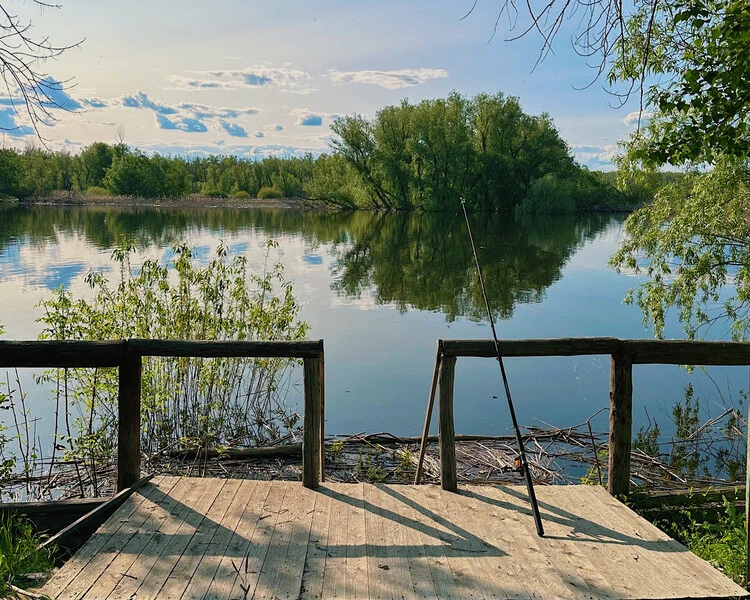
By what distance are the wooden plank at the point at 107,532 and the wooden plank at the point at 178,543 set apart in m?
0.23

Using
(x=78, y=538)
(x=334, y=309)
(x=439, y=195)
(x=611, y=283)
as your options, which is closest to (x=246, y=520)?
(x=78, y=538)

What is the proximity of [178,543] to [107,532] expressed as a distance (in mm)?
451

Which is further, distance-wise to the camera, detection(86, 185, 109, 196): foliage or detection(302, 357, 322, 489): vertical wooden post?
detection(86, 185, 109, 196): foliage

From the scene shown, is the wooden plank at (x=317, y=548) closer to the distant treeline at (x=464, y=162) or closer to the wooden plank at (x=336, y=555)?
the wooden plank at (x=336, y=555)

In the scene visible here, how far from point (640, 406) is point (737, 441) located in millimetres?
1655

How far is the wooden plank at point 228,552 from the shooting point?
3.23 metres

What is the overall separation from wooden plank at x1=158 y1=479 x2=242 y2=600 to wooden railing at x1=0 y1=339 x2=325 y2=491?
1.79ft

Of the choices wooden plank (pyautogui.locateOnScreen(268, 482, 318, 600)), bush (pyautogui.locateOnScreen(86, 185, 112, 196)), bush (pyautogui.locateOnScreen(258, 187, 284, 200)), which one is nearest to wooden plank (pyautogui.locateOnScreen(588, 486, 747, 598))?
wooden plank (pyautogui.locateOnScreen(268, 482, 318, 600))

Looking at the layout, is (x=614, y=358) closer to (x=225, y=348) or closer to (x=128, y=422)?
(x=225, y=348)

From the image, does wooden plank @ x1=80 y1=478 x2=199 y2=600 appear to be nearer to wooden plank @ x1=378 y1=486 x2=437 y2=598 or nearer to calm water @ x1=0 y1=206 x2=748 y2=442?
wooden plank @ x1=378 y1=486 x2=437 y2=598

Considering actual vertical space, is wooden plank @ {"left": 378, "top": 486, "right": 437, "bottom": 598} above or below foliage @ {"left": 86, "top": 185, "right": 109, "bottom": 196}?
below

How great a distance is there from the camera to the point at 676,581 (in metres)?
3.37

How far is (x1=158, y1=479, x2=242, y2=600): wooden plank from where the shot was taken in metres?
Answer: 3.22

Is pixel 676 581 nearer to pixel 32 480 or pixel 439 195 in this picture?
pixel 32 480
